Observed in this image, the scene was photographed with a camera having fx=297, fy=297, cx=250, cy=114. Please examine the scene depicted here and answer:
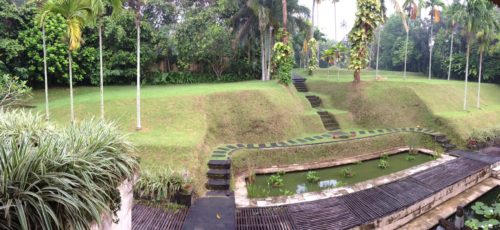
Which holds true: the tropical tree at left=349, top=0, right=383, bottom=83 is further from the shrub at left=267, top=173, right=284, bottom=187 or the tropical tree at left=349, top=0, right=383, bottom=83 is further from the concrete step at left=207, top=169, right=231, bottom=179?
the concrete step at left=207, top=169, right=231, bottom=179

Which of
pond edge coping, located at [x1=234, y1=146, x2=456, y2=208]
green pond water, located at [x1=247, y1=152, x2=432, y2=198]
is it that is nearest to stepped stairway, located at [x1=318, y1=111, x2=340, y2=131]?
pond edge coping, located at [x1=234, y1=146, x2=456, y2=208]

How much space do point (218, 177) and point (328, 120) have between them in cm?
936

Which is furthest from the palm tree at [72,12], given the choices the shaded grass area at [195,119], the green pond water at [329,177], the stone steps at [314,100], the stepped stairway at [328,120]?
the stone steps at [314,100]

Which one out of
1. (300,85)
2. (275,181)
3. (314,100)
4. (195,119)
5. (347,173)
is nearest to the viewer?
(275,181)

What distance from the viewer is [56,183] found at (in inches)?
108

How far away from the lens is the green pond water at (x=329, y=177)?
9.52 m

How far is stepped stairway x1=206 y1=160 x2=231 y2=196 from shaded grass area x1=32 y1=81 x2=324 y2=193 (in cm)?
25

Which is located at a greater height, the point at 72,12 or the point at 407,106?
the point at 72,12

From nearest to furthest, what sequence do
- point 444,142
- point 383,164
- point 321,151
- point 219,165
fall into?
point 219,165
point 383,164
point 321,151
point 444,142

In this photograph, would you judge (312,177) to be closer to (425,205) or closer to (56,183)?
(425,205)

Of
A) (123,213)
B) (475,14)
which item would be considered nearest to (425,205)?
(123,213)

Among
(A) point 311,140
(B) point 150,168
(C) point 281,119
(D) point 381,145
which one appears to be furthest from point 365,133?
(B) point 150,168

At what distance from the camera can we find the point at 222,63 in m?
21.8

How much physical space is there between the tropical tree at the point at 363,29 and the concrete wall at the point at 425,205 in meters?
9.66
